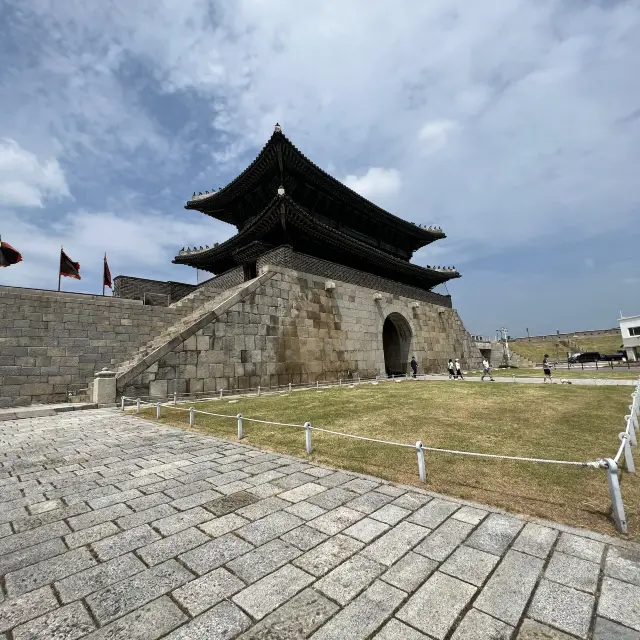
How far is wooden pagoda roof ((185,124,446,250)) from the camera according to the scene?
762 inches

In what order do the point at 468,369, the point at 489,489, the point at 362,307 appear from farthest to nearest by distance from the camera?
the point at 468,369 < the point at 362,307 < the point at 489,489

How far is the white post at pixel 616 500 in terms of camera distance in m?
3.06

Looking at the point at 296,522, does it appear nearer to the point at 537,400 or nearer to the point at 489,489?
the point at 489,489

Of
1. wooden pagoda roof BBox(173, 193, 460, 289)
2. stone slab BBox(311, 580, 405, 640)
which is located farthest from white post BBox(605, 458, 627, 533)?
wooden pagoda roof BBox(173, 193, 460, 289)

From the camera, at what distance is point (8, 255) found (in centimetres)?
1475

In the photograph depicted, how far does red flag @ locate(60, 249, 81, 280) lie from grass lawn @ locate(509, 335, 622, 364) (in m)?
53.2

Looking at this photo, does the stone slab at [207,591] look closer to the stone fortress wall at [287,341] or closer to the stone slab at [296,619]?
the stone slab at [296,619]

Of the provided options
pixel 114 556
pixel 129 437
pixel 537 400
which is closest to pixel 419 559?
pixel 114 556

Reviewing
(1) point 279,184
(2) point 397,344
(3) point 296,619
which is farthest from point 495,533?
(2) point 397,344

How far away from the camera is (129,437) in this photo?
748cm

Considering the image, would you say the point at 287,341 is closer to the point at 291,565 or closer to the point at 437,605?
the point at 291,565

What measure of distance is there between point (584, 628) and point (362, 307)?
20.8 metres

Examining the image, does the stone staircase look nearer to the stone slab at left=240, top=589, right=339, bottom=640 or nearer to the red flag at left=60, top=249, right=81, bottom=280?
the red flag at left=60, top=249, right=81, bottom=280

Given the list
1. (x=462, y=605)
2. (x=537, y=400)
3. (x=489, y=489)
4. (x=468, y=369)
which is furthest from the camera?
(x=468, y=369)
